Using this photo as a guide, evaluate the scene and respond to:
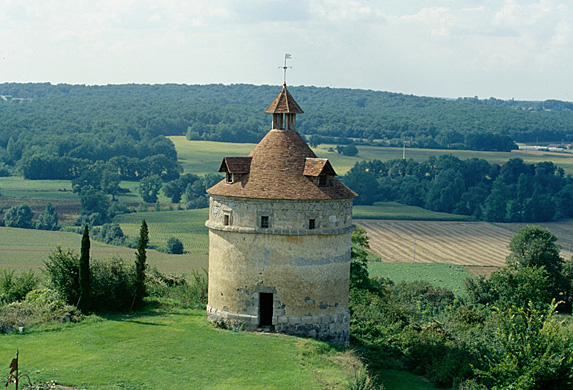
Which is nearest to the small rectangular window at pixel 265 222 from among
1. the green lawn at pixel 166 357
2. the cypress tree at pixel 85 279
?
the green lawn at pixel 166 357

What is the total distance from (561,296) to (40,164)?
9552 centimetres

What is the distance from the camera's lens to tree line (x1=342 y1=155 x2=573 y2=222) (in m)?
121

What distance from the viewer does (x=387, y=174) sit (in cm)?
14100

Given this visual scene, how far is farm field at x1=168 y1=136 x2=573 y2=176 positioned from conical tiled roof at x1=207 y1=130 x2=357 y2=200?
99.9m

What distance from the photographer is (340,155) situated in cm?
16062

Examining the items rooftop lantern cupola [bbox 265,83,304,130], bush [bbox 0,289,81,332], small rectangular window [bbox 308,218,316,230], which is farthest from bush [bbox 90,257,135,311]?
rooftop lantern cupola [bbox 265,83,304,130]

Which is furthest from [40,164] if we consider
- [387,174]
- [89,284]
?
[89,284]

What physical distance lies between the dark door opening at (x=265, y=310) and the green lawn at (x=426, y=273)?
36.1 meters

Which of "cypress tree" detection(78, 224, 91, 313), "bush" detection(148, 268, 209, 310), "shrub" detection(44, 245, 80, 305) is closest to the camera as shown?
"cypress tree" detection(78, 224, 91, 313)

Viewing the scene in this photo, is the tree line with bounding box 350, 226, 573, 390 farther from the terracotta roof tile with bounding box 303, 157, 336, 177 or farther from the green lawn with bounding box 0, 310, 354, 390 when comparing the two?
the terracotta roof tile with bounding box 303, 157, 336, 177

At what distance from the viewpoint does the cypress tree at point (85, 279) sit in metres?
31.3

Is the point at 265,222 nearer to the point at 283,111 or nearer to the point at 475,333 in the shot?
the point at 283,111

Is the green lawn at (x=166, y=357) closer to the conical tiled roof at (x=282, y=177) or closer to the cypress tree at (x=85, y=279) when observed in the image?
the cypress tree at (x=85, y=279)

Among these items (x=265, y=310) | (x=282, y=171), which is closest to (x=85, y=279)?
(x=265, y=310)
